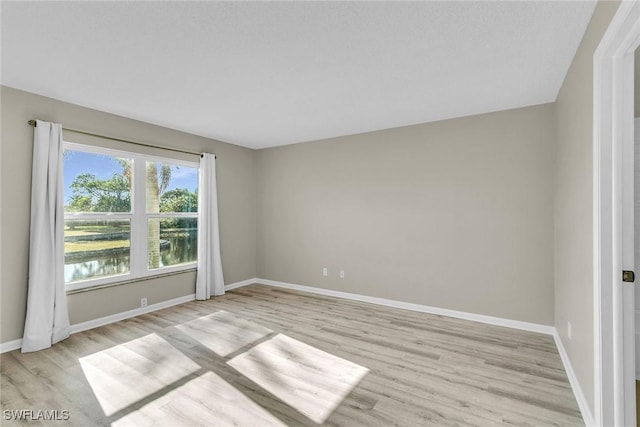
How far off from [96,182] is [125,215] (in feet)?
1.65

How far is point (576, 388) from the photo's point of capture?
7.00 feet

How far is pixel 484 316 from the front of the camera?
3.59 meters

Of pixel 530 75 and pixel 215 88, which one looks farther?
pixel 215 88

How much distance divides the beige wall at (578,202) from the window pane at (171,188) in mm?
4551

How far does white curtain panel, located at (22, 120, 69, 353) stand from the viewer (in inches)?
114

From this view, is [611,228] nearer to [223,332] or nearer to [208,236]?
[223,332]

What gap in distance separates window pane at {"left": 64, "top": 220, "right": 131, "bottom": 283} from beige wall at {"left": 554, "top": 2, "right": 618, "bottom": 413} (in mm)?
4594

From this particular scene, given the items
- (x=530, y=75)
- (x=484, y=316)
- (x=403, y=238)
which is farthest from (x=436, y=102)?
(x=484, y=316)

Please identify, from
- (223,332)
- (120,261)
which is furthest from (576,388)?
(120,261)

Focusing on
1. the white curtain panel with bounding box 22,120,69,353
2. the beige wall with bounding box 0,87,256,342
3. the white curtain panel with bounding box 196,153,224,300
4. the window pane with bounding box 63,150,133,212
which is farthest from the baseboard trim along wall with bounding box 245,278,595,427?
the white curtain panel with bounding box 22,120,69,353

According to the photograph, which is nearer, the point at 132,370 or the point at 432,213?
the point at 132,370

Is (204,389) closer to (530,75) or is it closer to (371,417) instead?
(371,417)

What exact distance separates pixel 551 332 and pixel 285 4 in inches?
156

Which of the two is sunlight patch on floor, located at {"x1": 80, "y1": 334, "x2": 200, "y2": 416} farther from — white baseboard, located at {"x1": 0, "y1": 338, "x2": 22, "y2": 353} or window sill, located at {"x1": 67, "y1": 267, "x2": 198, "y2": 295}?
window sill, located at {"x1": 67, "y1": 267, "x2": 198, "y2": 295}
